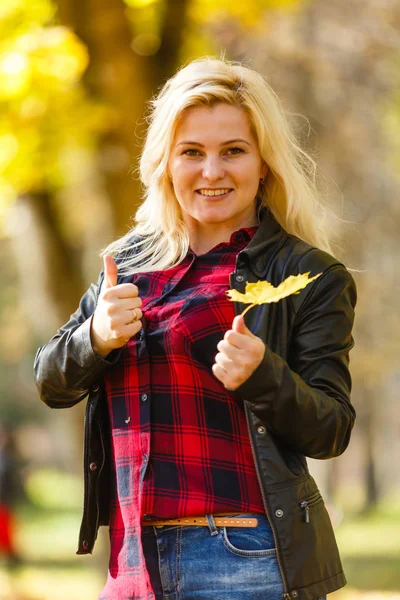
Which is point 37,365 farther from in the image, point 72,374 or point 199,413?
point 199,413

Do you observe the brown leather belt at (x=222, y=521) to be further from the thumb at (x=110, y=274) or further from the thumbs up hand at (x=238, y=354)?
the thumb at (x=110, y=274)

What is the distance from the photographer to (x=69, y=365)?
2.86 meters

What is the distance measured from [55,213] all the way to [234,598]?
6026 mm

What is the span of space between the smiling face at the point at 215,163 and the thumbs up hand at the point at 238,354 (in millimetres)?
618

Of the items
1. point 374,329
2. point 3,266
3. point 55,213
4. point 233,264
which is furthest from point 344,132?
point 3,266

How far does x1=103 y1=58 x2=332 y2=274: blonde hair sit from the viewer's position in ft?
9.57

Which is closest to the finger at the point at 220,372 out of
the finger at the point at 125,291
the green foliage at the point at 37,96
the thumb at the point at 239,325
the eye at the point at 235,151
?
the thumb at the point at 239,325

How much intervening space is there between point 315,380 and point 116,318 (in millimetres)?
525

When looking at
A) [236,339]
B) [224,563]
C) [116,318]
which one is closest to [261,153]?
[116,318]

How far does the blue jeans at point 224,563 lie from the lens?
2.62 m

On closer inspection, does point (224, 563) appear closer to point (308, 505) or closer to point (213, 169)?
point (308, 505)

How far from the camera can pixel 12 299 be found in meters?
28.3

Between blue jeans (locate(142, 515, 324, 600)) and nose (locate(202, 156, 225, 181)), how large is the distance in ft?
2.97

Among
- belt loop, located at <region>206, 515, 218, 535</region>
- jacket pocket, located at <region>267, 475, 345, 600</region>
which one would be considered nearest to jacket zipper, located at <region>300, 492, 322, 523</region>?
jacket pocket, located at <region>267, 475, 345, 600</region>
